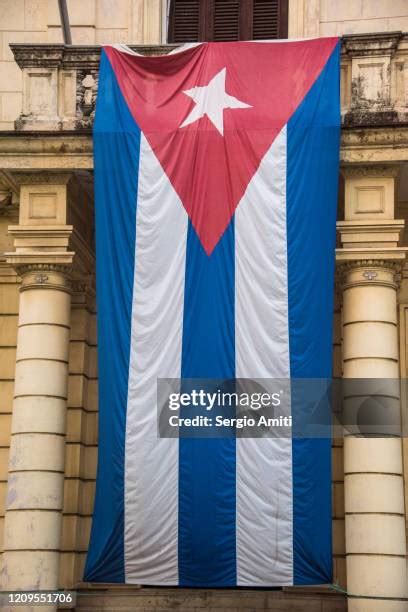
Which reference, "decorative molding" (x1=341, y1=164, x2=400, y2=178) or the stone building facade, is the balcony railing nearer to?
the stone building facade

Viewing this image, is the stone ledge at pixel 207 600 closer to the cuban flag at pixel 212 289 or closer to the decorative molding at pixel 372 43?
the cuban flag at pixel 212 289

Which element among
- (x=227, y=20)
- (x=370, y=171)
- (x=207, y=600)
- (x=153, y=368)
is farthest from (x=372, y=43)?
(x=207, y=600)

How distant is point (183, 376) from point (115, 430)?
1.42 metres

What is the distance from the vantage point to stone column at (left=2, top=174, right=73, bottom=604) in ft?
59.2

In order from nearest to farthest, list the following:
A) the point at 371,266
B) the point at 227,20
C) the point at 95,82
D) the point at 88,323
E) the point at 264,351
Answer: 1. the point at 264,351
2. the point at 371,266
3. the point at 95,82
4. the point at 88,323
5. the point at 227,20

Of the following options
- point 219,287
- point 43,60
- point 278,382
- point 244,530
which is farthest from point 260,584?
point 43,60

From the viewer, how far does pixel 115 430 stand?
17.9 metres

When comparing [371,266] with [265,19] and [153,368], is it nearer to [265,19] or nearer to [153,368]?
[153,368]

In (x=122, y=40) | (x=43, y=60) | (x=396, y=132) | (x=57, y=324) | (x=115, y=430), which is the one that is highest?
(x=122, y=40)

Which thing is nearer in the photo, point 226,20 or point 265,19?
point 265,19

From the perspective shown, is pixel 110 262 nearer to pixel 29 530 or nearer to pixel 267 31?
pixel 29 530

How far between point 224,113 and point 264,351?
4.15m

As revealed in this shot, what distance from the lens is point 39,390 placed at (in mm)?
18656

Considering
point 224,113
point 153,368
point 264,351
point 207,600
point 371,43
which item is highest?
point 371,43
